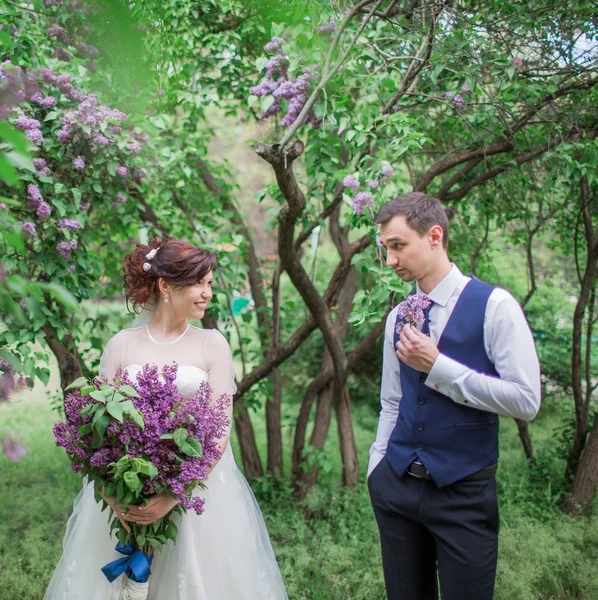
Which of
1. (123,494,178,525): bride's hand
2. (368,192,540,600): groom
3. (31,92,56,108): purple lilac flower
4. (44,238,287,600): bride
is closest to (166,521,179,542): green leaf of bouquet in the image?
(123,494,178,525): bride's hand

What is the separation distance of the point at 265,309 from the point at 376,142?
1.59m

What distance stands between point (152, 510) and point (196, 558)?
0.41 meters

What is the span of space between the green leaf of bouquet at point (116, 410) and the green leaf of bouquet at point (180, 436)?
170 millimetres

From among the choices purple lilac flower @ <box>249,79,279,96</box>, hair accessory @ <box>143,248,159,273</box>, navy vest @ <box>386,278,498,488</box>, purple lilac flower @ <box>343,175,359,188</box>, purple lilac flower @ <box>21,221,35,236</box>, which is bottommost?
purple lilac flower @ <box>21,221,35,236</box>

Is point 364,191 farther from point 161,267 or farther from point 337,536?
point 337,536

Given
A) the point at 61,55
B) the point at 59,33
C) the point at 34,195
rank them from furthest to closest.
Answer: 1. the point at 61,55
2. the point at 59,33
3. the point at 34,195

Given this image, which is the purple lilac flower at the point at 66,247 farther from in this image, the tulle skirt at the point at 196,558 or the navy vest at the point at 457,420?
the navy vest at the point at 457,420

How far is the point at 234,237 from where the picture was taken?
3.96 metres

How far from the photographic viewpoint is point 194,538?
2402mm

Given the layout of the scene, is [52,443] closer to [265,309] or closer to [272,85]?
[265,309]

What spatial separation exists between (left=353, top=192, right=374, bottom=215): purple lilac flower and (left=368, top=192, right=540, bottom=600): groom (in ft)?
2.47

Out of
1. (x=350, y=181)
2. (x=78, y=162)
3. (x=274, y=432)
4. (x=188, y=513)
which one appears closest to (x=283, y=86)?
(x=350, y=181)

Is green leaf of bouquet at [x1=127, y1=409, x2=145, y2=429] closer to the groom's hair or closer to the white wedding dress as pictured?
the white wedding dress

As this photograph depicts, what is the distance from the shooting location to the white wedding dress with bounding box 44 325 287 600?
236 cm
